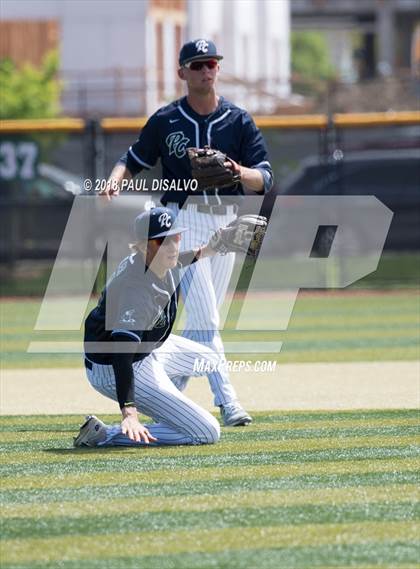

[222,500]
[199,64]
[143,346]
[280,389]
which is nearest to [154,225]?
[143,346]

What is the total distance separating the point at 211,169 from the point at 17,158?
11506 millimetres

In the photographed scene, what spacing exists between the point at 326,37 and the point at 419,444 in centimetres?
7063

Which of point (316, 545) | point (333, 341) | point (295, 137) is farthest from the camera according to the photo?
point (295, 137)

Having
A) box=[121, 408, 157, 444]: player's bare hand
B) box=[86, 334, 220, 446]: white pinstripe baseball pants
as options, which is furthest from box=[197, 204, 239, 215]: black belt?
box=[121, 408, 157, 444]: player's bare hand

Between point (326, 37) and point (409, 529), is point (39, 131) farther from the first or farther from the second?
point (326, 37)

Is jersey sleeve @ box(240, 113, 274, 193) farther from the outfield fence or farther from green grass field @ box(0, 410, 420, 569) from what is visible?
the outfield fence

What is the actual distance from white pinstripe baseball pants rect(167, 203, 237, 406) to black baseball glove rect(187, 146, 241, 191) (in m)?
0.31

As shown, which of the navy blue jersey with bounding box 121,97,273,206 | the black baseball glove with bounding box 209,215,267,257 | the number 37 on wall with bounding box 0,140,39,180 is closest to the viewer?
the black baseball glove with bounding box 209,215,267,257

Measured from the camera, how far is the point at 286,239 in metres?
20.4

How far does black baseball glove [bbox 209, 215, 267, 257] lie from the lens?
7672mm

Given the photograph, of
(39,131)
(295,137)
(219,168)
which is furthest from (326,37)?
(219,168)

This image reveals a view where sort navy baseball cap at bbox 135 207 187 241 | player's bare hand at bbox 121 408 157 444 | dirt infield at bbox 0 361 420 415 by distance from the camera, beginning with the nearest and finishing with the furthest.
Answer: player's bare hand at bbox 121 408 157 444 → navy baseball cap at bbox 135 207 187 241 → dirt infield at bbox 0 361 420 415

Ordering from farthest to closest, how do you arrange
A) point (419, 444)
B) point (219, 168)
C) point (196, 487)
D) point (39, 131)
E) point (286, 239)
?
point (286, 239) < point (39, 131) < point (219, 168) < point (419, 444) < point (196, 487)

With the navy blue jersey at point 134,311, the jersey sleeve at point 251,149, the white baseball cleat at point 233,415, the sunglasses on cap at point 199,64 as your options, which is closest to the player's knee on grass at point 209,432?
the navy blue jersey at point 134,311
